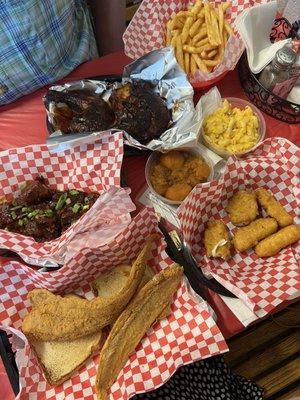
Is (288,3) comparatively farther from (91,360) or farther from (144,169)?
(91,360)

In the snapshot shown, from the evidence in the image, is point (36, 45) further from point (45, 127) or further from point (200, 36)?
point (200, 36)

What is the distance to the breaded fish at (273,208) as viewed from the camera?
1.43m

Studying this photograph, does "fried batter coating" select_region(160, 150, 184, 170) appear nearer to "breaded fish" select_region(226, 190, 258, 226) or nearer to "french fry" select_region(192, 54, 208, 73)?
"breaded fish" select_region(226, 190, 258, 226)

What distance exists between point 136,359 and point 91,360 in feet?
0.47

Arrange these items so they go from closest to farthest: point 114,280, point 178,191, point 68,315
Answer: point 68,315
point 114,280
point 178,191

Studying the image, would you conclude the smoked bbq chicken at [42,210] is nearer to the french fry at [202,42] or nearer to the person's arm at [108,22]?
the french fry at [202,42]

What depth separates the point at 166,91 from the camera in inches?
63.1

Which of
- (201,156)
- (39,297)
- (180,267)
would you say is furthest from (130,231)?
(201,156)

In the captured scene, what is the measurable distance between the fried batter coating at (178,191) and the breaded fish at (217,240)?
14 cm

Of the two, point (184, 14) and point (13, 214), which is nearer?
Answer: point (13, 214)

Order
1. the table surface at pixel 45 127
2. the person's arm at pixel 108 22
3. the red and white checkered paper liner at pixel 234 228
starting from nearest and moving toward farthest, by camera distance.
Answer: the red and white checkered paper liner at pixel 234 228 < the table surface at pixel 45 127 < the person's arm at pixel 108 22

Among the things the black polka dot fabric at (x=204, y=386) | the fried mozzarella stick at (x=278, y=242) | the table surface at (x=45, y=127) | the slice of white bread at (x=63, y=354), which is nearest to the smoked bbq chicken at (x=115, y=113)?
the table surface at (x=45, y=127)

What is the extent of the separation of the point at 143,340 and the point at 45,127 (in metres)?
0.94

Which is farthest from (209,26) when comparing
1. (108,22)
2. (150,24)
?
(108,22)
